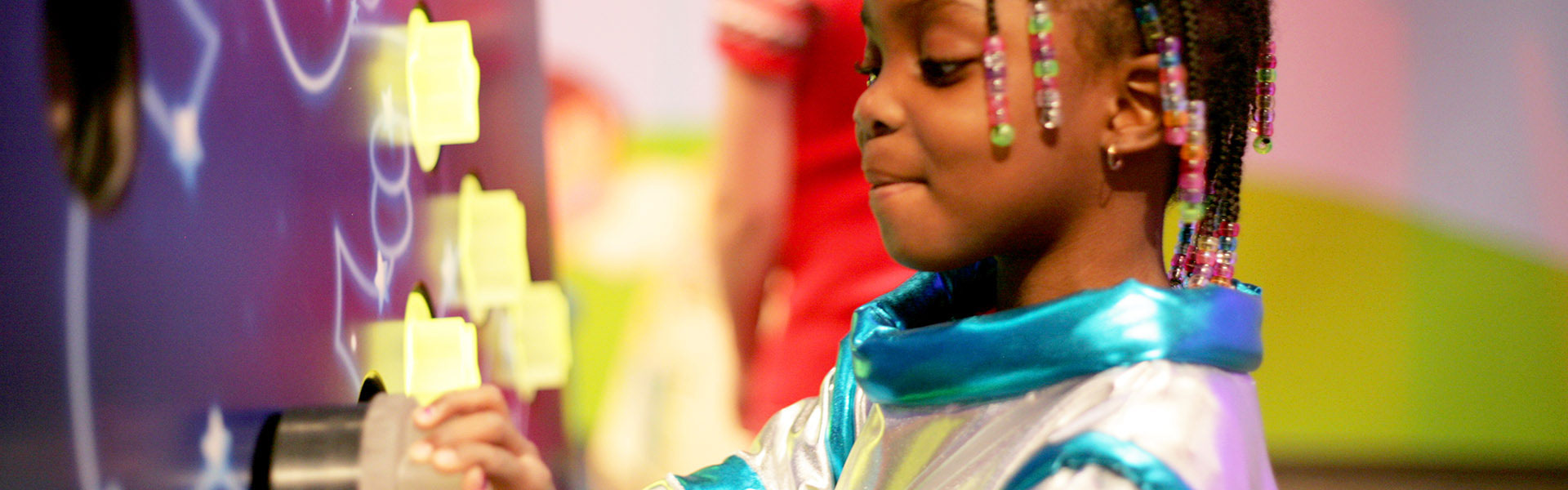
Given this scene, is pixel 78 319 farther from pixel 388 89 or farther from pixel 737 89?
pixel 737 89

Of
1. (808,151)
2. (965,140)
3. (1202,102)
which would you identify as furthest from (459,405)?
(808,151)

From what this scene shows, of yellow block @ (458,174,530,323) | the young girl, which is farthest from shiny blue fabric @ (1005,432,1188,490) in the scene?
yellow block @ (458,174,530,323)

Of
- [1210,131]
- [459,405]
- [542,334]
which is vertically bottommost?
[542,334]

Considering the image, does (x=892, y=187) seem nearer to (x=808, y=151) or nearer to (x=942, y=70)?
(x=942, y=70)

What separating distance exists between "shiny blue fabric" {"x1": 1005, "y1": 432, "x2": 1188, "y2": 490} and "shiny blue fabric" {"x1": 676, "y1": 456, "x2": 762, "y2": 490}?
10.3 inches

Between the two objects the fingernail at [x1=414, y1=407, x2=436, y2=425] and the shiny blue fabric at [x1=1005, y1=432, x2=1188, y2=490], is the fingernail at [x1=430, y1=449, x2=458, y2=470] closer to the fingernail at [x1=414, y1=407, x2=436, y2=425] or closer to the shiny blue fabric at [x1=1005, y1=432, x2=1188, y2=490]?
the fingernail at [x1=414, y1=407, x2=436, y2=425]

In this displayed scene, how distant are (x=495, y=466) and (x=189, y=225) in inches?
6.9

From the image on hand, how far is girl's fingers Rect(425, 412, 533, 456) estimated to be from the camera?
54cm

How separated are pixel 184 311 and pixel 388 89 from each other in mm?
328

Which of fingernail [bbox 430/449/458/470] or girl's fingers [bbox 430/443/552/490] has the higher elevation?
fingernail [bbox 430/449/458/470]

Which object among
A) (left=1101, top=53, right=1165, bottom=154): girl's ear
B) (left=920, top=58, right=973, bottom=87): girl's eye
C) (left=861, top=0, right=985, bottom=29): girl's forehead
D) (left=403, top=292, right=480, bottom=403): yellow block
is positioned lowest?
(left=403, top=292, right=480, bottom=403): yellow block

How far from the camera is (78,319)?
377mm

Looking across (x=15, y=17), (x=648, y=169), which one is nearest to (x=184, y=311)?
(x=15, y=17)

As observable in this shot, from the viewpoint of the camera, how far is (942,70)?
55cm
